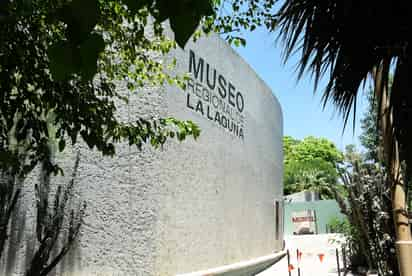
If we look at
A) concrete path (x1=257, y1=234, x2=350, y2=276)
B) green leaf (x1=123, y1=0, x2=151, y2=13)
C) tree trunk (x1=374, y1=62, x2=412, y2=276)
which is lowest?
concrete path (x1=257, y1=234, x2=350, y2=276)

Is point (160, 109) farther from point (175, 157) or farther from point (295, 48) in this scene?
point (295, 48)

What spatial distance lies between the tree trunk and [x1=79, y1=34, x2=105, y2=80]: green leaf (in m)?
Answer: 1.39

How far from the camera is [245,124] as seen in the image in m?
12.3

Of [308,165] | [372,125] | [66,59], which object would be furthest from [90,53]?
[308,165]

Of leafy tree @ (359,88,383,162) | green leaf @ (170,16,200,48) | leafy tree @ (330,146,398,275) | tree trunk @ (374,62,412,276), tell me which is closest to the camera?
green leaf @ (170,16,200,48)

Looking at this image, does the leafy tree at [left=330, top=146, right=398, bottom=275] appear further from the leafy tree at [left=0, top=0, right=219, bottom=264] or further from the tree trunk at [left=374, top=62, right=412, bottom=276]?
the leafy tree at [left=0, top=0, right=219, bottom=264]

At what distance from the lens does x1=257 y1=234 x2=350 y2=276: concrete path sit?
1173 centimetres

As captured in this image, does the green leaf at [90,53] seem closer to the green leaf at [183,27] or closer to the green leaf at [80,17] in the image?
the green leaf at [80,17]

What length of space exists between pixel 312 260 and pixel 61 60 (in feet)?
47.4

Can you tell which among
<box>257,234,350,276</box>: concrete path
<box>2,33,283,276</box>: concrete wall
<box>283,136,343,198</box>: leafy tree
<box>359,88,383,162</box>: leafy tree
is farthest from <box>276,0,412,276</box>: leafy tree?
<box>283,136,343,198</box>: leafy tree

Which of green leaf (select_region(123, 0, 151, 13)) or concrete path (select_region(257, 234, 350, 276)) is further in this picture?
concrete path (select_region(257, 234, 350, 276))

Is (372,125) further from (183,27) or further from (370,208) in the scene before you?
(183,27)

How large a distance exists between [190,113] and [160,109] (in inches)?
46.4

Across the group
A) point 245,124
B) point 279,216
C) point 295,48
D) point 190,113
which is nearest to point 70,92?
point 295,48
